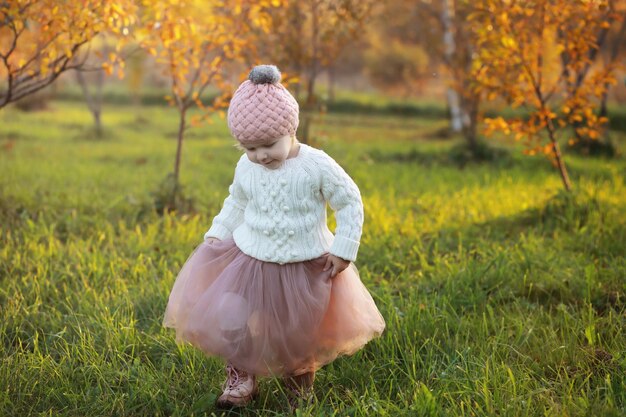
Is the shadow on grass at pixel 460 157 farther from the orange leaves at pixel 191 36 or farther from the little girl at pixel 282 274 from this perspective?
the little girl at pixel 282 274

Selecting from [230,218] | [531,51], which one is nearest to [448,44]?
[531,51]

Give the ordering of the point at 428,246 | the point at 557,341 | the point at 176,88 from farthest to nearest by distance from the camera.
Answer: the point at 176,88
the point at 428,246
the point at 557,341

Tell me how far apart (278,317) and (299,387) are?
16.9 inches

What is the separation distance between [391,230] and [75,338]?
2946mm

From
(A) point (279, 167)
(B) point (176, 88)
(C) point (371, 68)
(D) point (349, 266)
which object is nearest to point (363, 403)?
(D) point (349, 266)

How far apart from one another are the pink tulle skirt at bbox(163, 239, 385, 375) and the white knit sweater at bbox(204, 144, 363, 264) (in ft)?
0.23

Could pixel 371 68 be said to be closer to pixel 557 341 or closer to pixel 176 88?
pixel 176 88

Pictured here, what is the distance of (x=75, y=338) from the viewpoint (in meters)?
3.47

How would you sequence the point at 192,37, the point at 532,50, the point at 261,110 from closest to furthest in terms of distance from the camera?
the point at 261,110
the point at 192,37
the point at 532,50

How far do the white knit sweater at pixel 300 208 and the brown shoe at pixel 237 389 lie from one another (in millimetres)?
567

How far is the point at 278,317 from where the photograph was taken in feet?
8.89

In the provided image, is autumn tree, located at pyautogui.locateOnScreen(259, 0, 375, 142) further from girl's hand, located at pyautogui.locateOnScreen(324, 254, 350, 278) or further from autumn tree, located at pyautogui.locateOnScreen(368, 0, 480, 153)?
girl's hand, located at pyautogui.locateOnScreen(324, 254, 350, 278)

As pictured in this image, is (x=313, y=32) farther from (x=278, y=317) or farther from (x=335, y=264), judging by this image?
(x=278, y=317)

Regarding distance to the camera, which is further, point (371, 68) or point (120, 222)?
point (371, 68)
